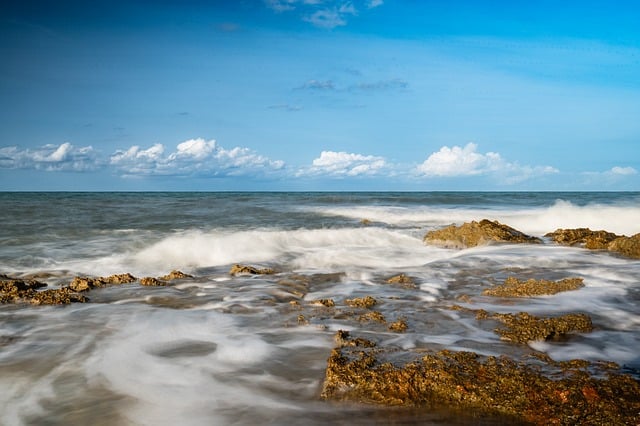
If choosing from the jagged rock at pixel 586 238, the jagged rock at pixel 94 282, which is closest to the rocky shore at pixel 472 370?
the jagged rock at pixel 94 282

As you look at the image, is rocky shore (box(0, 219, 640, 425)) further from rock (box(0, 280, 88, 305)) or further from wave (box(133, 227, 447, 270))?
wave (box(133, 227, 447, 270))

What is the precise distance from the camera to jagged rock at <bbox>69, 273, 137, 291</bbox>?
564 cm

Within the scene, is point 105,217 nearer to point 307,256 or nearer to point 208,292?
point 307,256

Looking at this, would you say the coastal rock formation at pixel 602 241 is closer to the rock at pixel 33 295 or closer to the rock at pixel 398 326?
the rock at pixel 398 326

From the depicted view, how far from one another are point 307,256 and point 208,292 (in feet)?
10.8

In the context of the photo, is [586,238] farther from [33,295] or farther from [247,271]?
[33,295]

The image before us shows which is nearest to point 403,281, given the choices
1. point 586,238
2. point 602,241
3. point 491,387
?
point 491,387

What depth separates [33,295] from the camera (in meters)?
5.26

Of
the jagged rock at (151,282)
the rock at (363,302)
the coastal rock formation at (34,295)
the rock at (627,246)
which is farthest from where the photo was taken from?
the rock at (627,246)

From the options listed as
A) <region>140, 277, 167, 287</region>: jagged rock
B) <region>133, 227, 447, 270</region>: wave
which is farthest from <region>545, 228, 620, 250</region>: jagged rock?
<region>140, 277, 167, 287</region>: jagged rock

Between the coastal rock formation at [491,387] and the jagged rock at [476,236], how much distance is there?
6374 millimetres

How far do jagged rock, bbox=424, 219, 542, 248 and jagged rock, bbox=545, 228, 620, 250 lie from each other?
56cm

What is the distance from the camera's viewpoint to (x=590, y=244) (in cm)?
832

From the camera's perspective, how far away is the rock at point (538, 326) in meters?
3.54
